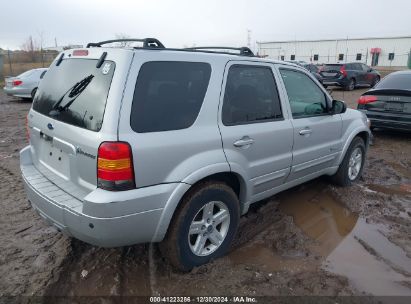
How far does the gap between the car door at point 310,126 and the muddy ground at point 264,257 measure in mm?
609

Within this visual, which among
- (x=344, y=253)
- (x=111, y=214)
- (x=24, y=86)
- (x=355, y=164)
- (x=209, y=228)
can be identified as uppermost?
(x=111, y=214)

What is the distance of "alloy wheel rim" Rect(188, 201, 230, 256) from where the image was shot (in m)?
3.04

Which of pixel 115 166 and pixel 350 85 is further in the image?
pixel 350 85

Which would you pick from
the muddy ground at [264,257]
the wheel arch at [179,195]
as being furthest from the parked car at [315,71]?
the wheel arch at [179,195]

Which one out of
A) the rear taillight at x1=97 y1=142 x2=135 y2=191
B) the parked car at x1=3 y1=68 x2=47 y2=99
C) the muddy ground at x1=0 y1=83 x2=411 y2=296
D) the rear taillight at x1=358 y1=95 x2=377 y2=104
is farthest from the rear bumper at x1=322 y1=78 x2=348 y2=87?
the rear taillight at x1=97 y1=142 x2=135 y2=191

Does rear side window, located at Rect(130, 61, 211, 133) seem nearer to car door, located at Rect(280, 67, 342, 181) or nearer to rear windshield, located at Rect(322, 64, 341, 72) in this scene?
car door, located at Rect(280, 67, 342, 181)

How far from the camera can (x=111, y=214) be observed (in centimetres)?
244

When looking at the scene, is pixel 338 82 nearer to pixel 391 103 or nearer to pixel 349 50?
pixel 391 103

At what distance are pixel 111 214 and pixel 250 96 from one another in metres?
1.75

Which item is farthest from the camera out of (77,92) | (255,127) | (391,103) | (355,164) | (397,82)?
(397,82)

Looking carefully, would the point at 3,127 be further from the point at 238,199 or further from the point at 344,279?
the point at 344,279

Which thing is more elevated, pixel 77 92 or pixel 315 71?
pixel 77 92

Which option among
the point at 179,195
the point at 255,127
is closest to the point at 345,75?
the point at 255,127

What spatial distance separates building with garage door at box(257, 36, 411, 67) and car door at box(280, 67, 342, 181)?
2485 inches
